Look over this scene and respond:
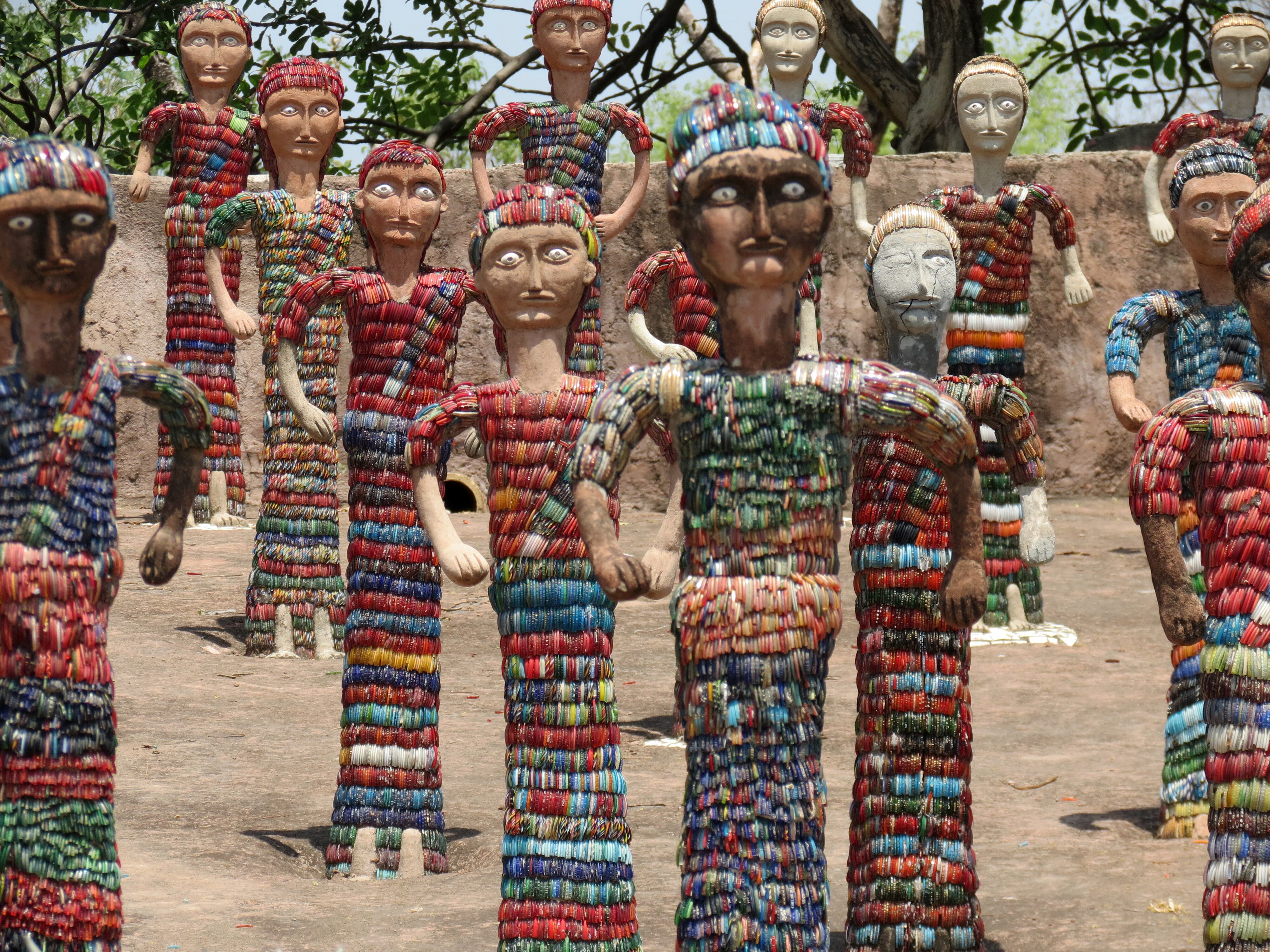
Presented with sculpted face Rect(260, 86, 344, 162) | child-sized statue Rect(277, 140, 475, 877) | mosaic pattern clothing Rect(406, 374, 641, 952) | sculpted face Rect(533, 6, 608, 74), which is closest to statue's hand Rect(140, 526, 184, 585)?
mosaic pattern clothing Rect(406, 374, 641, 952)

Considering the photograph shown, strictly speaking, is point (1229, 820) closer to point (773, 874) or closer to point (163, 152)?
point (773, 874)

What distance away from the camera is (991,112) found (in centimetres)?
850

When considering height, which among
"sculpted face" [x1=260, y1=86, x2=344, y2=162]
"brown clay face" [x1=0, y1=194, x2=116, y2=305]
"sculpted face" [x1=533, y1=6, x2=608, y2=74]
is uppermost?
"sculpted face" [x1=533, y1=6, x2=608, y2=74]

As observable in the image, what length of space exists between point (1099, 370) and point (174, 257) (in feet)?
18.1

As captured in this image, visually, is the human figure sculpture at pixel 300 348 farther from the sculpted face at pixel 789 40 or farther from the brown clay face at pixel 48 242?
the brown clay face at pixel 48 242

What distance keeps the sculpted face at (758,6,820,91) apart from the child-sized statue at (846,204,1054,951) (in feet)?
13.7

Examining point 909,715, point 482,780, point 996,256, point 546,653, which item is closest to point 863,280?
point 996,256

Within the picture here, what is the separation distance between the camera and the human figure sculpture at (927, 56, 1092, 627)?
8289 millimetres

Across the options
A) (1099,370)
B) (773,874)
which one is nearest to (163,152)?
(1099,370)

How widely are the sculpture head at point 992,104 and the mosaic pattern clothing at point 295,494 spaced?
9.78 ft

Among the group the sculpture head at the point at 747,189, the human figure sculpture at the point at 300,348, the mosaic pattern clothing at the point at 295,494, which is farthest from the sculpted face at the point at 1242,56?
the sculpture head at the point at 747,189

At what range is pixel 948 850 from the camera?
193 inches

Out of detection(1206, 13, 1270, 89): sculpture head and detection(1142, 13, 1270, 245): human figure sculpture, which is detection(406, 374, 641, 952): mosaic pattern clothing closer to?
detection(1142, 13, 1270, 245): human figure sculpture

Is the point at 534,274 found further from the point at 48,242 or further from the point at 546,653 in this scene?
the point at 48,242
